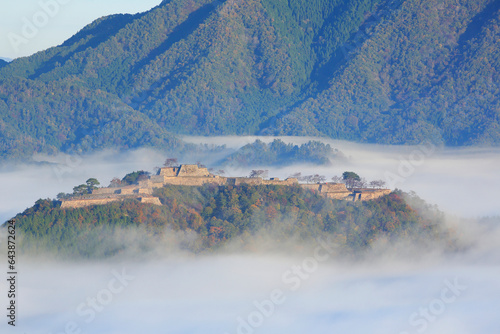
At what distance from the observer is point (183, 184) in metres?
119

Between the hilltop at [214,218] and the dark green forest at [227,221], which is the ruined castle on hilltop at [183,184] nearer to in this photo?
the hilltop at [214,218]

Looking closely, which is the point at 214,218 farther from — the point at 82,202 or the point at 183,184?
the point at 82,202

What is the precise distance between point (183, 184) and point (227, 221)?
4.92 m

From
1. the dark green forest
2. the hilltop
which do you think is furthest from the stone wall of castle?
the dark green forest

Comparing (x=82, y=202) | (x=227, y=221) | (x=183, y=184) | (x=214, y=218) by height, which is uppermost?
(x=183, y=184)

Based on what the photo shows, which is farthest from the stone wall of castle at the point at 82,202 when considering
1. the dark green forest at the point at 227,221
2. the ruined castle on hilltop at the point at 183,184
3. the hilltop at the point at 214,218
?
the dark green forest at the point at 227,221

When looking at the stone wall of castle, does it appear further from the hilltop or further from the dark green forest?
the dark green forest

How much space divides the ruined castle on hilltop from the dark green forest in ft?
2.07

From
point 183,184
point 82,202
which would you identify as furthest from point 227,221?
point 82,202

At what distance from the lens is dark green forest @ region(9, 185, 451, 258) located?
11062cm

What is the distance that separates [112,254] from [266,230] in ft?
45.8

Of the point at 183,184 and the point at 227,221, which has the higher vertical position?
the point at 183,184

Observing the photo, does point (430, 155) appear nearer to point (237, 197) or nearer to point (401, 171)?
point (401, 171)

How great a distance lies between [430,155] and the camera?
198 meters
